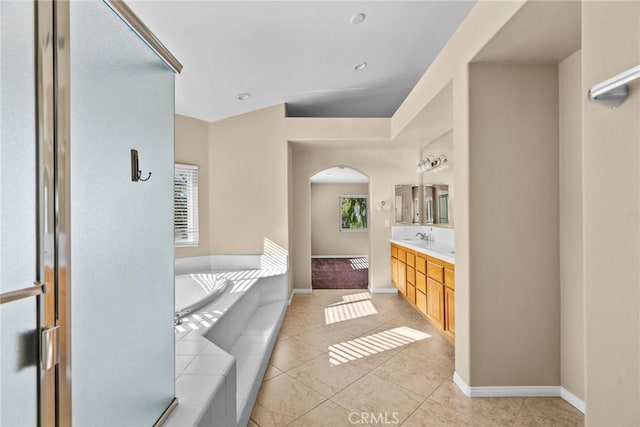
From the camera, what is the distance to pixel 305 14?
2.59m

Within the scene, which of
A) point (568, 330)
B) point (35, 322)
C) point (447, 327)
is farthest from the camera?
point (447, 327)

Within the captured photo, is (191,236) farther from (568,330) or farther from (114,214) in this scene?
(568,330)

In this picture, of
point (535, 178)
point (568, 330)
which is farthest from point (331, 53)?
point (568, 330)

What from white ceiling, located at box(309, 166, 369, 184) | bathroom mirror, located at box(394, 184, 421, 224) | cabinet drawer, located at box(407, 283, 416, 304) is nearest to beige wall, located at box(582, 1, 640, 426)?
cabinet drawer, located at box(407, 283, 416, 304)

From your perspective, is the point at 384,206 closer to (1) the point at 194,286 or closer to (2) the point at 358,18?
(2) the point at 358,18

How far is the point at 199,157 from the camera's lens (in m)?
4.32

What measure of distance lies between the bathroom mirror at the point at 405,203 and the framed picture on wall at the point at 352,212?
464cm

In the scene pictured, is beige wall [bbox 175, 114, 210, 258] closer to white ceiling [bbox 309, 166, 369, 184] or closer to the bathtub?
the bathtub

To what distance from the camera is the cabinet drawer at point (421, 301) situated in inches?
137

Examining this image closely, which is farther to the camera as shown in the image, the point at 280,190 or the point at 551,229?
the point at 280,190

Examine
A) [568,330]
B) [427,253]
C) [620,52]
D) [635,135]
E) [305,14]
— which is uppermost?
[305,14]

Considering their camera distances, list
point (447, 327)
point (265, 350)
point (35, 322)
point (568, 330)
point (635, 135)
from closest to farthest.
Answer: point (35, 322)
point (635, 135)
point (568, 330)
point (265, 350)
point (447, 327)

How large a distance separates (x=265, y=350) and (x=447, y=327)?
1.67 metres

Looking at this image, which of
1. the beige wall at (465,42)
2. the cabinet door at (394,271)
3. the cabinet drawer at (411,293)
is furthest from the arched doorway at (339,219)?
the beige wall at (465,42)
